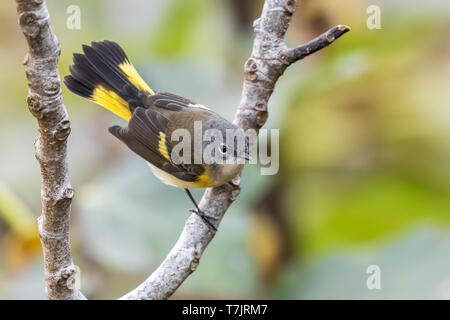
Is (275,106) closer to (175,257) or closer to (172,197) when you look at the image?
(172,197)

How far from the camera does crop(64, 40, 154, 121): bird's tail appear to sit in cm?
178

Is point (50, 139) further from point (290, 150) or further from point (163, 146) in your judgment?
point (290, 150)

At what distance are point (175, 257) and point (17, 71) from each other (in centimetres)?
160

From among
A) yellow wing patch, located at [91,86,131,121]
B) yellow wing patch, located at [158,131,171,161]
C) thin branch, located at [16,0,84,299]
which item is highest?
yellow wing patch, located at [91,86,131,121]

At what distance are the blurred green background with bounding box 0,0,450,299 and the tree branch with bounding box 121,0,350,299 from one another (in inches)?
16.6

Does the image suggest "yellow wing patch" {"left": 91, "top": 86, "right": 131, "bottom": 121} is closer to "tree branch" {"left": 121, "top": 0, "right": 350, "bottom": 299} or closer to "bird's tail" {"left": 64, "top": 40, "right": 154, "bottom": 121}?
"bird's tail" {"left": 64, "top": 40, "right": 154, "bottom": 121}

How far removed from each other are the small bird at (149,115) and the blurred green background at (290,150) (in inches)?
8.7

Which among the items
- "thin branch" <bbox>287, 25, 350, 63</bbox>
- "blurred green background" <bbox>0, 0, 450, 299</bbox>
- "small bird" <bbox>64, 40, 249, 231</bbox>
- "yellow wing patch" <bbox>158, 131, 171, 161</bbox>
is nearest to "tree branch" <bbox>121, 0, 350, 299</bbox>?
"thin branch" <bbox>287, 25, 350, 63</bbox>

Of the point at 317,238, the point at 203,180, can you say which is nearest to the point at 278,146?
the point at 317,238

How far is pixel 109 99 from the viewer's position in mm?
1822

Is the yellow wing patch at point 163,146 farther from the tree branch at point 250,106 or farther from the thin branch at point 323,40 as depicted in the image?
the thin branch at point 323,40

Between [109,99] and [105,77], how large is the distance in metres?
0.07

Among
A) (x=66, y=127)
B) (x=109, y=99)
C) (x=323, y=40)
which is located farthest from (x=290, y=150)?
(x=66, y=127)

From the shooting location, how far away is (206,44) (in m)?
2.44
